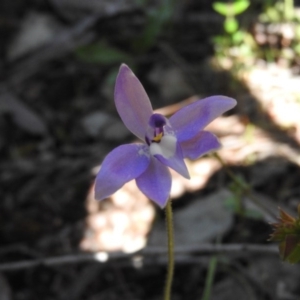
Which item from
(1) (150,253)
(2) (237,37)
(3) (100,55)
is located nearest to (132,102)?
(1) (150,253)

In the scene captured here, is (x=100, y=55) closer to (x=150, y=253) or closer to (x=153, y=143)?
(x=150, y=253)

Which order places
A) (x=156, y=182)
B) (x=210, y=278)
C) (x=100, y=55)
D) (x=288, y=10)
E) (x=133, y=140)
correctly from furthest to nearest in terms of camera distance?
1. (x=100, y=55)
2. (x=288, y=10)
3. (x=133, y=140)
4. (x=210, y=278)
5. (x=156, y=182)

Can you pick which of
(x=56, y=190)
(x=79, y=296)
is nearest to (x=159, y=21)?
(x=56, y=190)

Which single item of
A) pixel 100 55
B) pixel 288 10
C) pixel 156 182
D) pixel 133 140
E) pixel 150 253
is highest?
pixel 288 10

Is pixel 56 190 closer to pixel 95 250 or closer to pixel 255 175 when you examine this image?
pixel 95 250

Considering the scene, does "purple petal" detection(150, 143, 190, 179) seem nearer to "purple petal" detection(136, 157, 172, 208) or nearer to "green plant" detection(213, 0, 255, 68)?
"purple petal" detection(136, 157, 172, 208)

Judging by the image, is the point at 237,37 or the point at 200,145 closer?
the point at 200,145

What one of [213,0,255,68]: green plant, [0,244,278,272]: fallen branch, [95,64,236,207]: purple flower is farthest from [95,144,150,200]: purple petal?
[213,0,255,68]: green plant
